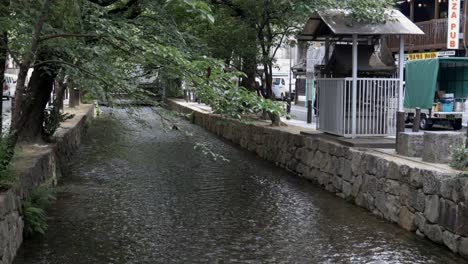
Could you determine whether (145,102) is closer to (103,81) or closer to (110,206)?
(103,81)

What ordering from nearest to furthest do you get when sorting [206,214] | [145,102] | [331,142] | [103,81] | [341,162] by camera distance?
[103,81], [145,102], [206,214], [341,162], [331,142]


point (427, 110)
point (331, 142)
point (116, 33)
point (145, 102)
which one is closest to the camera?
point (116, 33)

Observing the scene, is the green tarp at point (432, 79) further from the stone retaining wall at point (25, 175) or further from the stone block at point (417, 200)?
the stone block at point (417, 200)

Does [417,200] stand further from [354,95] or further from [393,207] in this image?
[354,95]

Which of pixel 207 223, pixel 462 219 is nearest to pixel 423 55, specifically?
pixel 207 223

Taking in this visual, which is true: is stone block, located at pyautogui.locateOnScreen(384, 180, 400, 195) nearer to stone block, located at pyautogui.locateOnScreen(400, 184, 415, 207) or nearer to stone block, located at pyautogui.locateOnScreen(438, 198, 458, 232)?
stone block, located at pyautogui.locateOnScreen(400, 184, 415, 207)

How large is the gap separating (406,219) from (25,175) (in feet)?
17.5

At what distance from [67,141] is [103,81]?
7.45 metres

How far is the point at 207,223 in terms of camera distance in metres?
8.03

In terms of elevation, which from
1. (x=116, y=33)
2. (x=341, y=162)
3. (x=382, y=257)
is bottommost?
(x=382, y=257)

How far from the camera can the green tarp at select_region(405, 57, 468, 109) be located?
20.0 meters

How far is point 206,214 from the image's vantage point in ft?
28.2

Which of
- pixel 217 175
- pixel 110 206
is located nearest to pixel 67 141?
pixel 217 175

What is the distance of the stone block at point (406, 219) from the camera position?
727cm
